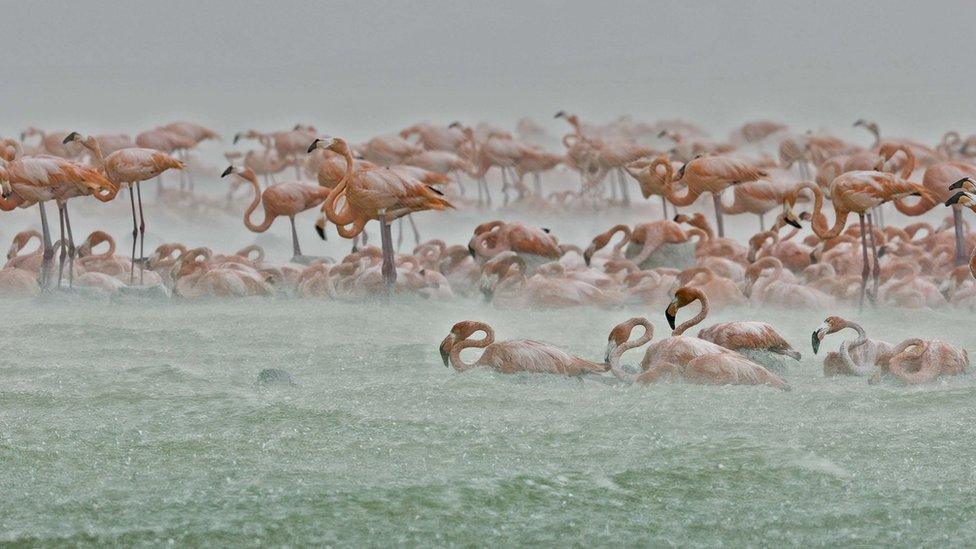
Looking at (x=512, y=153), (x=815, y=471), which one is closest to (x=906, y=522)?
(x=815, y=471)

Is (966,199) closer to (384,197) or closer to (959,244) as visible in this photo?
(959,244)

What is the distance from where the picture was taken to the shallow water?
4.11 metres

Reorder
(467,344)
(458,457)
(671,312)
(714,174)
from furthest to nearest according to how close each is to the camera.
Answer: (714,174), (467,344), (671,312), (458,457)

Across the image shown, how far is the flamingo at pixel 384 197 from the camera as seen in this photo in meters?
8.03

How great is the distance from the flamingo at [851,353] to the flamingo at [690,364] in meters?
0.35

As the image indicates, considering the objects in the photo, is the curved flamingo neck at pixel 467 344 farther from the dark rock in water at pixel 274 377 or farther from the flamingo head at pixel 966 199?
the flamingo head at pixel 966 199

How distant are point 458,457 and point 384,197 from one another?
3.52m

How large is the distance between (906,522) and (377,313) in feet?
13.7

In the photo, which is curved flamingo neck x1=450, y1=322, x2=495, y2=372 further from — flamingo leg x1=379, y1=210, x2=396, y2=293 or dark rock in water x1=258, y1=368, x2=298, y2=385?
flamingo leg x1=379, y1=210, x2=396, y2=293

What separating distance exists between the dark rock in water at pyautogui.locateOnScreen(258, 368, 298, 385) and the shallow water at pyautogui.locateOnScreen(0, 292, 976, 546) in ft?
0.24

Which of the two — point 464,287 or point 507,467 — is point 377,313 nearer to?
point 464,287

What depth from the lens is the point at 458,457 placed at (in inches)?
184

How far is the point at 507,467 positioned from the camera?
457cm

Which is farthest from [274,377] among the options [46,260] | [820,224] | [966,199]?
[820,224]
